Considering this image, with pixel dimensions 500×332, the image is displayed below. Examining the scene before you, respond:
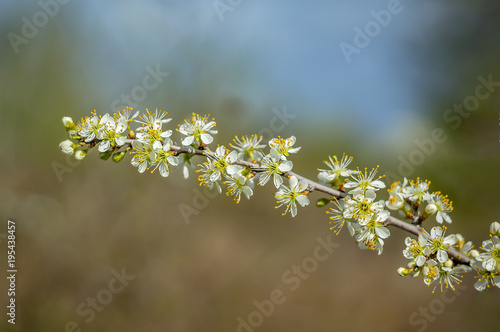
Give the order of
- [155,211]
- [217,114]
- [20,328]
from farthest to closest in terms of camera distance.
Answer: [217,114]
[155,211]
[20,328]

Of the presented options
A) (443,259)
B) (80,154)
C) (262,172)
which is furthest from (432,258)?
(80,154)

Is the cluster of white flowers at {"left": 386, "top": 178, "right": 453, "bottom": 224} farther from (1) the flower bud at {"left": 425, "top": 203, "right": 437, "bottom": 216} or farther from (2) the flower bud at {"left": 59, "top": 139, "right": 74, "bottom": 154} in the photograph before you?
(2) the flower bud at {"left": 59, "top": 139, "right": 74, "bottom": 154}

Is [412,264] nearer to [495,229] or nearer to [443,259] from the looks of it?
[443,259]

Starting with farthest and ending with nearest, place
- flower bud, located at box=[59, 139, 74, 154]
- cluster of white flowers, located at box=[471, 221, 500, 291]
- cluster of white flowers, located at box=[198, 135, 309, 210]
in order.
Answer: flower bud, located at box=[59, 139, 74, 154] → cluster of white flowers, located at box=[198, 135, 309, 210] → cluster of white flowers, located at box=[471, 221, 500, 291]

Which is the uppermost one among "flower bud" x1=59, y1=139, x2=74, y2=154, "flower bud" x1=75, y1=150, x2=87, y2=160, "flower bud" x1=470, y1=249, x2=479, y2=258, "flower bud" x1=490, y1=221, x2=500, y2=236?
"flower bud" x1=59, y1=139, x2=74, y2=154

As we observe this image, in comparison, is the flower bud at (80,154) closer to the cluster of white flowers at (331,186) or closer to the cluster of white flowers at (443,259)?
the cluster of white flowers at (331,186)

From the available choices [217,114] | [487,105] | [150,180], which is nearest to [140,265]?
[150,180]

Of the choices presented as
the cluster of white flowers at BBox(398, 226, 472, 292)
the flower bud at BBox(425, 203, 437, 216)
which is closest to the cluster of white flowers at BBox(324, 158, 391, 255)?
the cluster of white flowers at BBox(398, 226, 472, 292)

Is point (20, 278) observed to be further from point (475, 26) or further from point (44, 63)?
point (475, 26)
